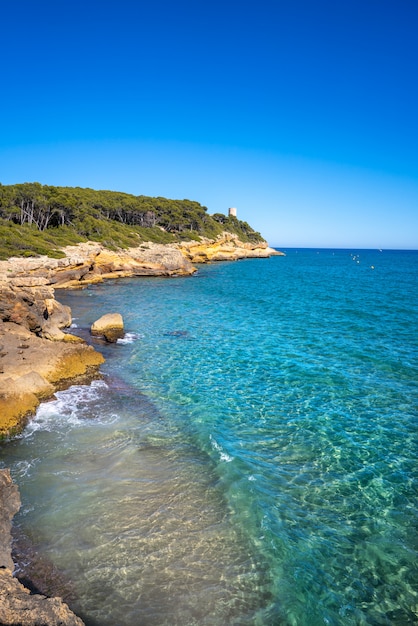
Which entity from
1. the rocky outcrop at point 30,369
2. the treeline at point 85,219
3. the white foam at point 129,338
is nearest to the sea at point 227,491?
the rocky outcrop at point 30,369

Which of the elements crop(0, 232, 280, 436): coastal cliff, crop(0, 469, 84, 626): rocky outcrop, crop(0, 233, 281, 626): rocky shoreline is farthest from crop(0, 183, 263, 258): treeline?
crop(0, 469, 84, 626): rocky outcrop

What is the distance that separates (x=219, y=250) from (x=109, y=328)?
255 ft

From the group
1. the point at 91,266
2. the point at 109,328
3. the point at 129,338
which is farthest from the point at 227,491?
the point at 91,266

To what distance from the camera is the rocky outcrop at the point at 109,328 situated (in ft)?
75.4

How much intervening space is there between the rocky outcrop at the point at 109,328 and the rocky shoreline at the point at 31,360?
80.8 inches

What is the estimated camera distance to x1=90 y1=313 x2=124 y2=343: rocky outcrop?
75.4 feet

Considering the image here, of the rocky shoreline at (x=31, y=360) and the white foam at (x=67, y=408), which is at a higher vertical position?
the rocky shoreline at (x=31, y=360)

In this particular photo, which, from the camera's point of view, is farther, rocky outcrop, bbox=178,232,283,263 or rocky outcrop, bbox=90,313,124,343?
rocky outcrop, bbox=178,232,283,263

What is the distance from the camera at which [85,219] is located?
68.9 meters

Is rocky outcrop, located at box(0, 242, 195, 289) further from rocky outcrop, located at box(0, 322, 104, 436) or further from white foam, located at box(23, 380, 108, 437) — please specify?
white foam, located at box(23, 380, 108, 437)

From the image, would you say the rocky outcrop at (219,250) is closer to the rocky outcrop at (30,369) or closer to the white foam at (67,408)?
the rocky outcrop at (30,369)

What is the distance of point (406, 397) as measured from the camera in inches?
574

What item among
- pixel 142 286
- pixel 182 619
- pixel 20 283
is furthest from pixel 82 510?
pixel 142 286

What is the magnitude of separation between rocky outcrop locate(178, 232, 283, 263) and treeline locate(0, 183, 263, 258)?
10.3 ft
